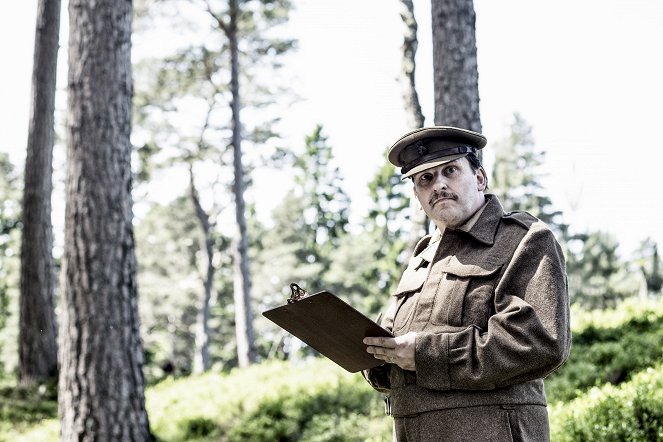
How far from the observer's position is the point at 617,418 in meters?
5.40

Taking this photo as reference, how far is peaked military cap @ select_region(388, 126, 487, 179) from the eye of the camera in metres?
2.83

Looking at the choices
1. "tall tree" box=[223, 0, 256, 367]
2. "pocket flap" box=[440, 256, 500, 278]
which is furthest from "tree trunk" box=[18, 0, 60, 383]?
"pocket flap" box=[440, 256, 500, 278]

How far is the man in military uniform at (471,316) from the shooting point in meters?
2.45

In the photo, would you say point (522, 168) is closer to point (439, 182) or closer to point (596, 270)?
point (596, 270)

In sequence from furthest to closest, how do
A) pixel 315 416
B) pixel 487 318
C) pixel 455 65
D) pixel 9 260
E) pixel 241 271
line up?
pixel 9 260 → pixel 241 271 → pixel 315 416 → pixel 455 65 → pixel 487 318

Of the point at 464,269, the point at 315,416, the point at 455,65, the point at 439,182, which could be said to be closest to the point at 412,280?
the point at 464,269

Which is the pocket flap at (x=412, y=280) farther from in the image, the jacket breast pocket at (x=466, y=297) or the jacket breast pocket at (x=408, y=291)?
the jacket breast pocket at (x=466, y=297)

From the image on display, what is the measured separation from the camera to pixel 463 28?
720 centimetres

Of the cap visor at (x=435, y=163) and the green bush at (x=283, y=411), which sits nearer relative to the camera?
the cap visor at (x=435, y=163)

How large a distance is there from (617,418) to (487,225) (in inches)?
131

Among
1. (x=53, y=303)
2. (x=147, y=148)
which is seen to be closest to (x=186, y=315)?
(x=147, y=148)

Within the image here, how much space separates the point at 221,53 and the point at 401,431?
20310mm

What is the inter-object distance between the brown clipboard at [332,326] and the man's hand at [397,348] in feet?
0.13

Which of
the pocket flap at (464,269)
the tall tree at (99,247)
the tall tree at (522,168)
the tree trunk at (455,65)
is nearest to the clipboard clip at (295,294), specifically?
the pocket flap at (464,269)
